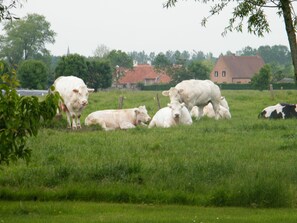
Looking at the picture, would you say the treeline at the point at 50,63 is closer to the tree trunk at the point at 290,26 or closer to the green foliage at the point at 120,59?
the green foliage at the point at 120,59

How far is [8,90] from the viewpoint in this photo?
884 cm

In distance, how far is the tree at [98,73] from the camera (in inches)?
3226

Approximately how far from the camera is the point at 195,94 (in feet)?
98.0

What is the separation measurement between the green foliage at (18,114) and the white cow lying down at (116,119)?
52.6ft

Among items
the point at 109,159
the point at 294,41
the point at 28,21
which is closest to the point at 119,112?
the point at 109,159

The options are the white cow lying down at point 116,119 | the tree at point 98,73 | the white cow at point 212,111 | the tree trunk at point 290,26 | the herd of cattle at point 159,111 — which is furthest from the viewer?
the tree at point 98,73

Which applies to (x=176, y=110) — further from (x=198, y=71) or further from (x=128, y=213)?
(x=198, y=71)

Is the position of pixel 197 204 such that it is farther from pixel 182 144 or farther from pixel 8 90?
pixel 182 144

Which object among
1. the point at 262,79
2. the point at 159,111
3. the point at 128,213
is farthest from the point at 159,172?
the point at 262,79

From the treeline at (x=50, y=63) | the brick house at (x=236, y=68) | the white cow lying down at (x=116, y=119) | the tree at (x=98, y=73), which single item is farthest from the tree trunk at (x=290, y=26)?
the brick house at (x=236, y=68)

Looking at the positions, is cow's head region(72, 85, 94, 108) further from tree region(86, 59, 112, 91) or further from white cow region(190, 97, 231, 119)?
tree region(86, 59, 112, 91)

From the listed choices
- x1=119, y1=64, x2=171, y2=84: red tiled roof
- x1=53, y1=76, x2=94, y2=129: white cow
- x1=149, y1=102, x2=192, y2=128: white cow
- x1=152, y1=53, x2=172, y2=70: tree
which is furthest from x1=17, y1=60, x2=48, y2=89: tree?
x1=119, y1=64, x2=171, y2=84: red tiled roof

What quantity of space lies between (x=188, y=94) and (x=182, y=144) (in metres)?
12.7

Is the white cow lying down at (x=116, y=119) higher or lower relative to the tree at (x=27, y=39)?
lower
